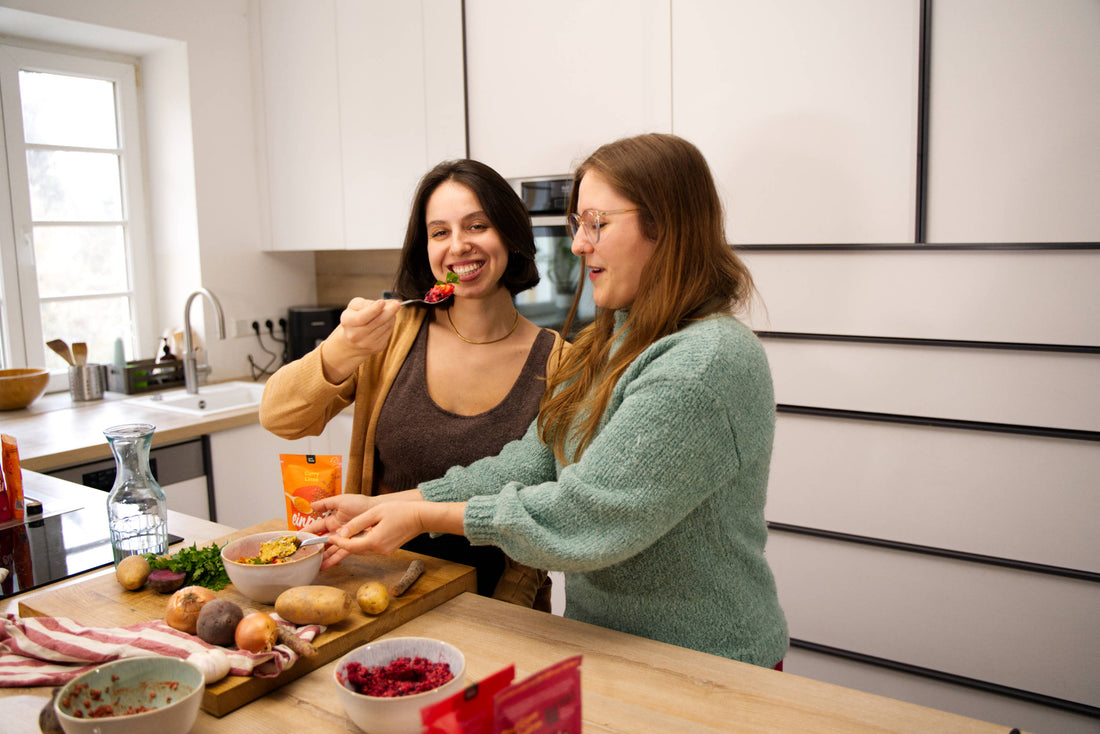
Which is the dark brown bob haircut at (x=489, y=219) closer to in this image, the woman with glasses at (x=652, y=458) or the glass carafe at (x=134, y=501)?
the woman with glasses at (x=652, y=458)

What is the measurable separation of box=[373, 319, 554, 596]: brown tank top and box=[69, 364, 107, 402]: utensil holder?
2073 mm

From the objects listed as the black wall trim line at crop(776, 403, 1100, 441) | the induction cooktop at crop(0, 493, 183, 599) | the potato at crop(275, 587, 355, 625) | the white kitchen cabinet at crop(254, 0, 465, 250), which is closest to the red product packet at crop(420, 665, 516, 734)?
the potato at crop(275, 587, 355, 625)

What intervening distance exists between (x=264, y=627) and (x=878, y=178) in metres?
1.87

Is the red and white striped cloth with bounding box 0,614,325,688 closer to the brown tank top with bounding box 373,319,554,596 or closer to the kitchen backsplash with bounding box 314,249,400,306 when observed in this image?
the brown tank top with bounding box 373,319,554,596

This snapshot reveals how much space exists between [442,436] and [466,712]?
34.7 inches

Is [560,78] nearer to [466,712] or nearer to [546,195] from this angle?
[546,195]

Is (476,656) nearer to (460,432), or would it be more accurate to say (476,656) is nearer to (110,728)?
(110,728)

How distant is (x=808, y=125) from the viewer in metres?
2.24

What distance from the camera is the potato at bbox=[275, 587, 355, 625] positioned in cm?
107

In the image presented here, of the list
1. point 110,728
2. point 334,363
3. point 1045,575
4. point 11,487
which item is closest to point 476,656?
point 110,728

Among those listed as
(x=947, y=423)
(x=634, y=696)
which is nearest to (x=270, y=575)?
(x=634, y=696)

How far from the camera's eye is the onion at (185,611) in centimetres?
107

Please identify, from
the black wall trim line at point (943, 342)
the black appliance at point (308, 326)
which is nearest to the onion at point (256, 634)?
the black wall trim line at point (943, 342)

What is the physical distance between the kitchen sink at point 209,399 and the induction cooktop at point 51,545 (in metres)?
1.29
